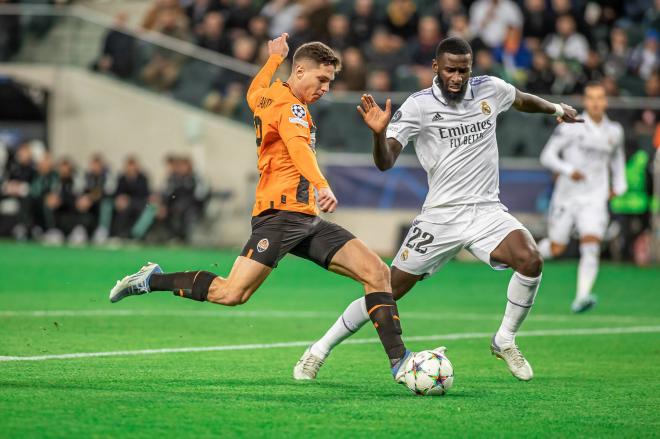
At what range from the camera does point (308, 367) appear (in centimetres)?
861

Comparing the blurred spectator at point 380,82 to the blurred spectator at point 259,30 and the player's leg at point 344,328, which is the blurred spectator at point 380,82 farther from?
the player's leg at point 344,328

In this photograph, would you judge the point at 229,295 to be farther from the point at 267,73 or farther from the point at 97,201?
the point at 97,201

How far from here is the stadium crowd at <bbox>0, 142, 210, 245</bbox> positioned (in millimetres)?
25734

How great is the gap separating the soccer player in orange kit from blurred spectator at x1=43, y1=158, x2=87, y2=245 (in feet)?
59.7

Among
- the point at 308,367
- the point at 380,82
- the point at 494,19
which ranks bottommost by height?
A: the point at 308,367

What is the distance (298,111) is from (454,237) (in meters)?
1.66

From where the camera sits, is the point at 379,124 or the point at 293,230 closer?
the point at 379,124

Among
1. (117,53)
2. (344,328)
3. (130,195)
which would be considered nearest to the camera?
(344,328)

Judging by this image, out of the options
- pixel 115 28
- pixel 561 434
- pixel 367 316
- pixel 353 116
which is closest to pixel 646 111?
pixel 353 116

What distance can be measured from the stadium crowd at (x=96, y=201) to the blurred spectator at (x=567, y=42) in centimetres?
759

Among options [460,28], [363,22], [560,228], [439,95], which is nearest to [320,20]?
[363,22]

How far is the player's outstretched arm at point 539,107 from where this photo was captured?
31.2 ft

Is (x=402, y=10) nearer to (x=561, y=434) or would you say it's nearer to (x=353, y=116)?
(x=353, y=116)

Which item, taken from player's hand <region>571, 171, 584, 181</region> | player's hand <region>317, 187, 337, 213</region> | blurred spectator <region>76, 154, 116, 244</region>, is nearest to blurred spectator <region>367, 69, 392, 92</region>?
blurred spectator <region>76, 154, 116, 244</region>
